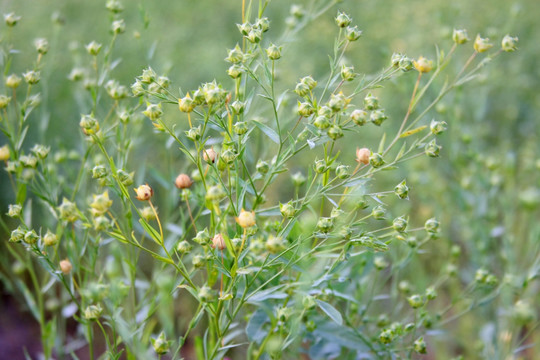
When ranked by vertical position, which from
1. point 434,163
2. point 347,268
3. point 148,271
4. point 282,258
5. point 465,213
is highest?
point 282,258

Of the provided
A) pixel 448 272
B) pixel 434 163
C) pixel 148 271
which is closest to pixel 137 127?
pixel 448 272

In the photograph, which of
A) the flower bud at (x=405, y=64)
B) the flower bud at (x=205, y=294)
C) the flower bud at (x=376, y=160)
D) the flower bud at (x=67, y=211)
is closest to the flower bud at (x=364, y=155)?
the flower bud at (x=376, y=160)

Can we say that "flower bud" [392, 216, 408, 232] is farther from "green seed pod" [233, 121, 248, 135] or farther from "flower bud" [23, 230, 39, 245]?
"flower bud" [23, 230, 39, 245]

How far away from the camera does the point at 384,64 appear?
2.06 m

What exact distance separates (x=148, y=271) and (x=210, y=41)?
125 centimetres

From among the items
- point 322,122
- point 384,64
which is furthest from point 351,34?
point 384,64

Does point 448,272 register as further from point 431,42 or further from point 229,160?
point 431,42

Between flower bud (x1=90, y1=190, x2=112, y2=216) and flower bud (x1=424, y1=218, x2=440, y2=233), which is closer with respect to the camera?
flower bud (x1=90, y1=190, x2=112, y2=216)

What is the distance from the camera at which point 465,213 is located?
147cm

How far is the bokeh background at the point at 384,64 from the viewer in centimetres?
175

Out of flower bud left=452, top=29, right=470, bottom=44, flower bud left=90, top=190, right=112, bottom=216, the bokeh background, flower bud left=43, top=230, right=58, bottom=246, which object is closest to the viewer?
flower bud left=90, top=190, right=112, bottom=216

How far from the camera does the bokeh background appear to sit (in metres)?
1.75

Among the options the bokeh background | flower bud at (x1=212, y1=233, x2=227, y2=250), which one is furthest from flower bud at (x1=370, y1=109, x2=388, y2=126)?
the bokeh background

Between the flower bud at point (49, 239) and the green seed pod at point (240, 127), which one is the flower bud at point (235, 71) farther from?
the flower bud at point (49, 239)
